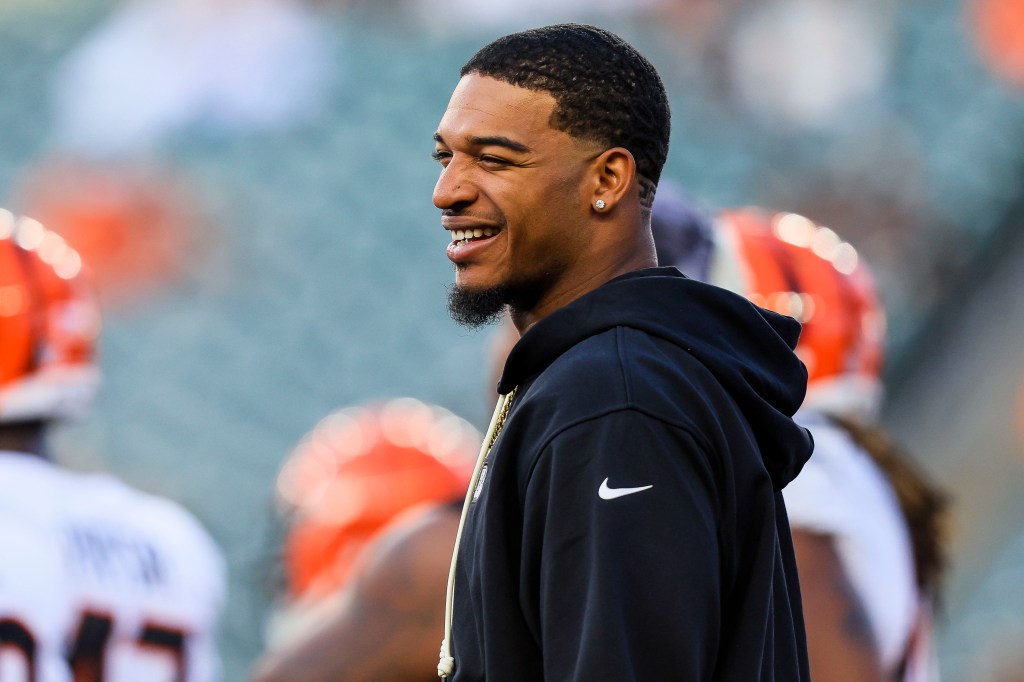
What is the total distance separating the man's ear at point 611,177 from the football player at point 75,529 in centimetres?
194

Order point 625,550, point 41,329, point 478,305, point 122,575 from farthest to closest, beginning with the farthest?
point 41,329 < point 122,575 < point 478,305 < point 625,550

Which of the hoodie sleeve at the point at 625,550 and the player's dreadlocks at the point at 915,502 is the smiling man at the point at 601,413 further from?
the player's dreadlocks at the point at 915,502

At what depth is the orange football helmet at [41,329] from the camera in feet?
11.2

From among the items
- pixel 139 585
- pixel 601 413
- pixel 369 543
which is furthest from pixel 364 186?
pixel 601 413

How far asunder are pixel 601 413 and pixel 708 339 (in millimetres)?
203

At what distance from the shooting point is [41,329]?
352 cm

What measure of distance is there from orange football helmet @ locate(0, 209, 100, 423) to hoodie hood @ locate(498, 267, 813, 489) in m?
2.14

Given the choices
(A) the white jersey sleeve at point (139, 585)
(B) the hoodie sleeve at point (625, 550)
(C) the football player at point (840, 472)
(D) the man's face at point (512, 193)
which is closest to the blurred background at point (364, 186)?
(A) the white jersey sleeve at point (139, 585)

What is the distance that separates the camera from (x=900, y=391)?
7012mm

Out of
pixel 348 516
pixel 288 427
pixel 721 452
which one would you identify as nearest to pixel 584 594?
pixel 721 452

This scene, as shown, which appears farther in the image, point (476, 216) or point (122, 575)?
point (122, 575)

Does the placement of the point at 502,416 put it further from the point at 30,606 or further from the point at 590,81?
the point at 30,606

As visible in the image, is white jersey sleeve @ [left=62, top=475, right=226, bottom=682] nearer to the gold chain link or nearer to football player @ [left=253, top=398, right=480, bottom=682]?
football player @ [left=253, top=398, right=480, bottom=682]

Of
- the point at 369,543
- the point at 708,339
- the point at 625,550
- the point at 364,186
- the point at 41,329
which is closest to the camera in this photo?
the point at 625,550
